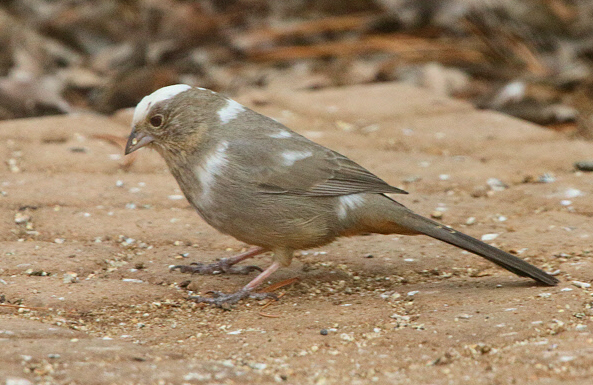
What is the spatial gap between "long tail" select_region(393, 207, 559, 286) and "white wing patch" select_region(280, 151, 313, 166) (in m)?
0.54

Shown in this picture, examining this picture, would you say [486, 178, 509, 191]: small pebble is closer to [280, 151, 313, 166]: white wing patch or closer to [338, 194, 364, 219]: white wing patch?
[338, 194, 364, 219]: white wing patch

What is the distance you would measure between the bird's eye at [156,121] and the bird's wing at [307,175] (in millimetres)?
501

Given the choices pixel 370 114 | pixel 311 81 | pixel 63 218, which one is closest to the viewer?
pixel 63 218

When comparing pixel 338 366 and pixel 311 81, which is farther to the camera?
pixel 311 81

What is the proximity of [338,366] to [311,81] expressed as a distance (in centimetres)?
466

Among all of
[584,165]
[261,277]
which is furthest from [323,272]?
[584,165]

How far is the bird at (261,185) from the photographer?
3670 millimetres

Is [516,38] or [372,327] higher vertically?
[516,38]

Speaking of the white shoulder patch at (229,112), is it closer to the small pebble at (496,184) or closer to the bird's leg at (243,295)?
the bird's leg at (243,295)

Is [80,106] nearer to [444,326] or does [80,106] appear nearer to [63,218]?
[63,218]

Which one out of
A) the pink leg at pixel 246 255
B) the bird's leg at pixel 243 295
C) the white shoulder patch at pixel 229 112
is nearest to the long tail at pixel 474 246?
the bird's leg at pixel 243 295

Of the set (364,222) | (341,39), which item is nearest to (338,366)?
(364,222)

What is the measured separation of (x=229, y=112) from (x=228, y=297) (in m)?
0.92

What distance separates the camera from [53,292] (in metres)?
3.43
